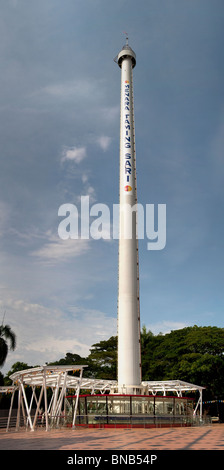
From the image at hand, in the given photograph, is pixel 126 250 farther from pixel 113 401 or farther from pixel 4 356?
pixel 4 356

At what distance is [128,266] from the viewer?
43.7 m

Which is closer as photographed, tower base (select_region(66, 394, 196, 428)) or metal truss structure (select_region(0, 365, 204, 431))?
metal truss structure (select_region(0, 365, 204, 431))

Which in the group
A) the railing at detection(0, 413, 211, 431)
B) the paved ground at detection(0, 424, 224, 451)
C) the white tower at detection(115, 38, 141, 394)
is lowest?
the railing at detection(0, 413, 211, 431)

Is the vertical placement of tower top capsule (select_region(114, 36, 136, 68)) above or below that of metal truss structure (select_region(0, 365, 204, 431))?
above

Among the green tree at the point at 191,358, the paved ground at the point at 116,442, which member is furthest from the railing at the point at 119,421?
the green tree at the point at 191,358

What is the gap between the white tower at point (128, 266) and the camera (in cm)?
3971

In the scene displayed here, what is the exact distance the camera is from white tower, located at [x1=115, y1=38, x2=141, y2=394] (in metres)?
39.7

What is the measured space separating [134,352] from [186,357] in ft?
79.2

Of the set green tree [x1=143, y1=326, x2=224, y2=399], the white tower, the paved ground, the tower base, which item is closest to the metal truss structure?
the tower base

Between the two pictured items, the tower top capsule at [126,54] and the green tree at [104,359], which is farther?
the green tree at [104,359]

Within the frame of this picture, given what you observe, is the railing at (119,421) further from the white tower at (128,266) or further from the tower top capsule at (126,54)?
the tower top capsule at (126,54)

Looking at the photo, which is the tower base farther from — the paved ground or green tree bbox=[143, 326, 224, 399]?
green tree bbox=[143, 326, 224, 399]

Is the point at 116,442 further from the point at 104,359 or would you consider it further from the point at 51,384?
the point at 104,359

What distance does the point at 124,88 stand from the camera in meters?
53.9
